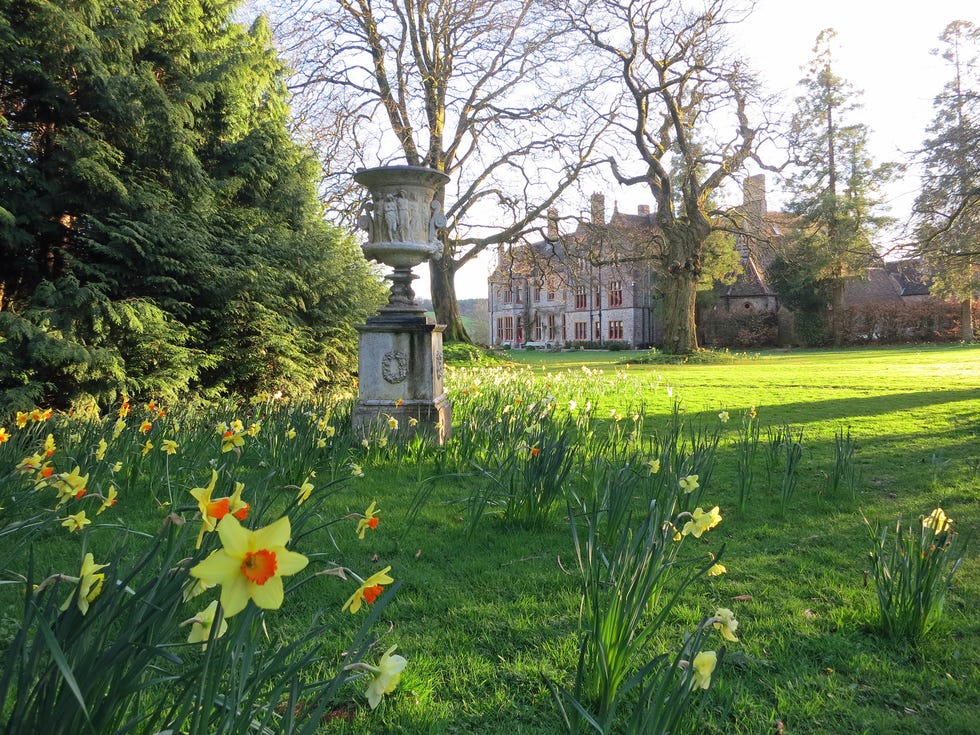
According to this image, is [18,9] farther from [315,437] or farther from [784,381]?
[784,381]

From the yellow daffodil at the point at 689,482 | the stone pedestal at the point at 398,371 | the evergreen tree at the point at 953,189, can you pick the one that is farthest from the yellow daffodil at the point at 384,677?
the evergreen tree at the point at 953,189

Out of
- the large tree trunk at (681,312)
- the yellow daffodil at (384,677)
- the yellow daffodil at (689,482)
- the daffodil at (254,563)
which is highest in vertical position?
the large tree trunk at (681,312)

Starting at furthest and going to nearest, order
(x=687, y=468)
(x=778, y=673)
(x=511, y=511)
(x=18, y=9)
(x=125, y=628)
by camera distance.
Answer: (x=18, y=9) → (x=511, y=511) → (x=687, y=468) → (x=778, y=673) → (x=125, y=628)

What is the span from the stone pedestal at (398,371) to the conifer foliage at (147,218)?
6.93 ft

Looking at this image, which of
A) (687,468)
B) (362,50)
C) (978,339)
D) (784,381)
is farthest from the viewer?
(978,339)

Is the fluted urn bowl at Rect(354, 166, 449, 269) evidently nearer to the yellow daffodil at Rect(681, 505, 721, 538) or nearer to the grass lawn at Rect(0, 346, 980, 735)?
the grass lawn at Rect(0, 346, 980, 735)

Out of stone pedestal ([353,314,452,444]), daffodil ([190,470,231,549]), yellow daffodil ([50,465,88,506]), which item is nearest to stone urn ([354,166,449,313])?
stone pedestal ([353,314,452,444])

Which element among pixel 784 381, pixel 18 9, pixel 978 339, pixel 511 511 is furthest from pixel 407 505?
pixel 978 339

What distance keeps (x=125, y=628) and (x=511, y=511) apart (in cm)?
239

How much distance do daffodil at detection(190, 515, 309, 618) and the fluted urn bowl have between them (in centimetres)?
502

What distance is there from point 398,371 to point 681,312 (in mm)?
17133

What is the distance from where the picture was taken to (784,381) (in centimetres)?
1235

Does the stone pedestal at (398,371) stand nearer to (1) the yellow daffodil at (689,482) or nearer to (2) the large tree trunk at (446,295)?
→ (1) the yellow daffodil at (689,482)

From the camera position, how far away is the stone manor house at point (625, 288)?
19766mm
